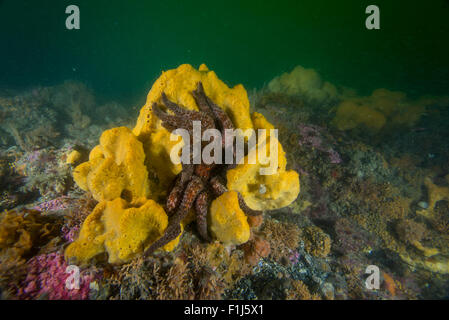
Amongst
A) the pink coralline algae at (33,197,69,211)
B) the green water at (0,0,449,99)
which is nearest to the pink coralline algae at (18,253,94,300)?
the pink coralline algae at (33,197,69,211)

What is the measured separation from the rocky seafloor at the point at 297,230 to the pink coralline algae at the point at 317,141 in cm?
5

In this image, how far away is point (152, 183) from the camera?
10.1 ft

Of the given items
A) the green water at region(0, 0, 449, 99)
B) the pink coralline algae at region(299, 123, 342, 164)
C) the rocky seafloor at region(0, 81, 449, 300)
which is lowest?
the rocky seafloor at region(0, 81, 449, 300)

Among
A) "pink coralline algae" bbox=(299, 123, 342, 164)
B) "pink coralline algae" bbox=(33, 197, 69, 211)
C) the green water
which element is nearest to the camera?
"pink coralline algae" bbox=(33, 197, 69, 211)

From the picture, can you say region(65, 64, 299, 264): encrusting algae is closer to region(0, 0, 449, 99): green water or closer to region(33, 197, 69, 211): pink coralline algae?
region(33, 197, 69, 211): pink coralline algae

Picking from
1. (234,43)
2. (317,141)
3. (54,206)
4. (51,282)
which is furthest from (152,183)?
(234,43)

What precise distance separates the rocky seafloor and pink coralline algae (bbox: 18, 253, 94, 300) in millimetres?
11

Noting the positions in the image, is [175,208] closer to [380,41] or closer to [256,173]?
[256,173]

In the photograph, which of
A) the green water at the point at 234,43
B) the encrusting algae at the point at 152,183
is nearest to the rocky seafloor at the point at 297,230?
the encrusting algae at the point at 152,183

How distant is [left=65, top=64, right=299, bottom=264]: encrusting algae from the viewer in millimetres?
2375

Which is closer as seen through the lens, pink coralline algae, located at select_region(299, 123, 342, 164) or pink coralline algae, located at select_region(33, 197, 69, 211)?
pink coralline algae, located at select_region(33, 197, 69, 211)

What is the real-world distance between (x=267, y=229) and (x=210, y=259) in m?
1.63

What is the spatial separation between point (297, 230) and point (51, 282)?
462 cm
